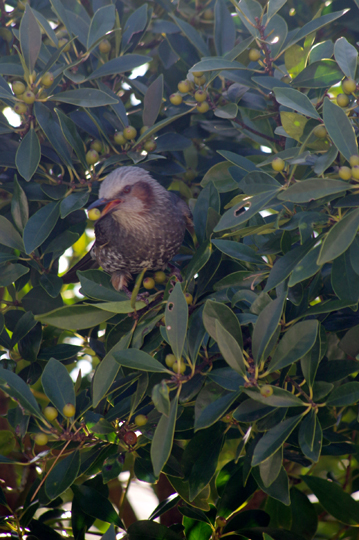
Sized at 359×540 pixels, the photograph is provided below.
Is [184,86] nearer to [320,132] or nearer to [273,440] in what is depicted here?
[320,132]

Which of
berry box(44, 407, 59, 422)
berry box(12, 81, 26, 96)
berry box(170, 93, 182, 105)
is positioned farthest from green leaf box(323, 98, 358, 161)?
berry box(44, 407, 59, 422)

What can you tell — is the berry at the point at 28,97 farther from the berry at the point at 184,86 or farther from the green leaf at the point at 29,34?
the berry at the point at 184,86

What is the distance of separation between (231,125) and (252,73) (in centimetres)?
30

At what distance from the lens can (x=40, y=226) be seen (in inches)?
67.7

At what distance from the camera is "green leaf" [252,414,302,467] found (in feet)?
3.99

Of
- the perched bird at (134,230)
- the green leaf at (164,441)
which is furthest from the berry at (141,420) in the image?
the perched bird at (134,230)

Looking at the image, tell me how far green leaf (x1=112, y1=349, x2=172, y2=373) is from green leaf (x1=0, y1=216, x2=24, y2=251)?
2.10ft

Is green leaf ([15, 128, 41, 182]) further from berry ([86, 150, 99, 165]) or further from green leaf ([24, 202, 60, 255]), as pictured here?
berry ([86, 150, 99, 165])

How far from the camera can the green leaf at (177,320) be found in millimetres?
1306

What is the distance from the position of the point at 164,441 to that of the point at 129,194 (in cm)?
149

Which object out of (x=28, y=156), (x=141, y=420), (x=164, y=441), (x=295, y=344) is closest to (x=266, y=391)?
(x=295, y=344)

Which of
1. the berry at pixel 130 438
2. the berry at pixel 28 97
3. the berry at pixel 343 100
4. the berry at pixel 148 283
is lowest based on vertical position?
the berry at pixel 130 438

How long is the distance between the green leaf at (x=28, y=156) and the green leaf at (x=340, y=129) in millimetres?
953

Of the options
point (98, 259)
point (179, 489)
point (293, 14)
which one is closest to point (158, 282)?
point (98, 259)
